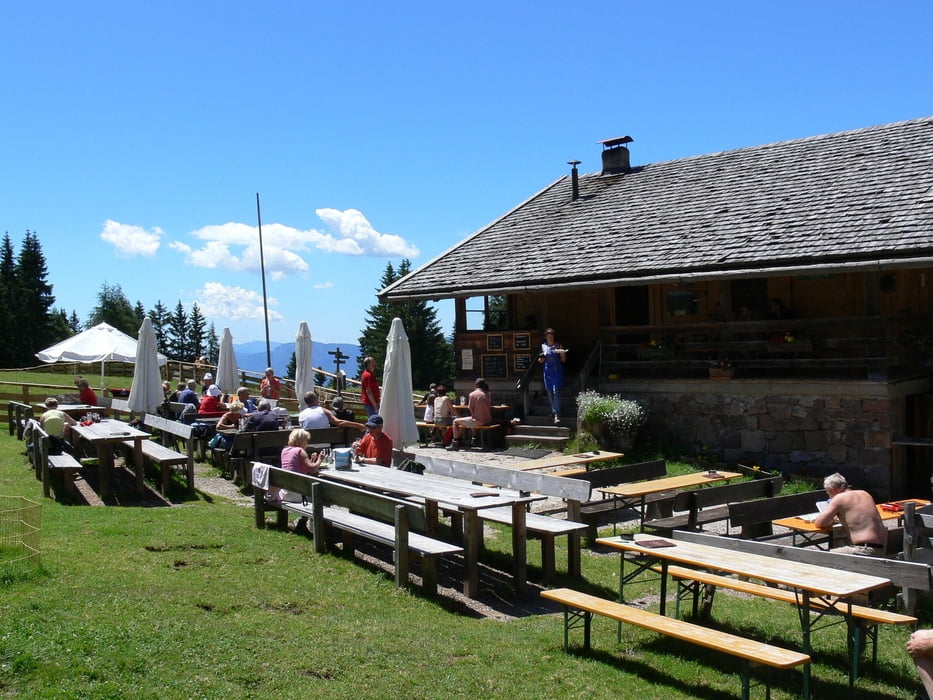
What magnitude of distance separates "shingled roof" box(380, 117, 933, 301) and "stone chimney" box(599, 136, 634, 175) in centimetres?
30

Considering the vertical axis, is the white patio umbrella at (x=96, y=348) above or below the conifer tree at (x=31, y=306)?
below

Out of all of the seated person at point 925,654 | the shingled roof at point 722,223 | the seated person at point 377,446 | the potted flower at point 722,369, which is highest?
the shingled roof at point 722,223

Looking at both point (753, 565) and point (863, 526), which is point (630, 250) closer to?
point (863, 526)

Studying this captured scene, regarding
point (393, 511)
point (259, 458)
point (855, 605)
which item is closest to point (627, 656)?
point (855, 605)

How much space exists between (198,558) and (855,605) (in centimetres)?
532

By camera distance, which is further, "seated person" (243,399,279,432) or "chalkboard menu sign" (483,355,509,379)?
"chalkboard menu sign" (483,355,509,379)

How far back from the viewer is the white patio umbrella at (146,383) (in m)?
→ 14.9

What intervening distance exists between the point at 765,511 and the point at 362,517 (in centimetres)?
399

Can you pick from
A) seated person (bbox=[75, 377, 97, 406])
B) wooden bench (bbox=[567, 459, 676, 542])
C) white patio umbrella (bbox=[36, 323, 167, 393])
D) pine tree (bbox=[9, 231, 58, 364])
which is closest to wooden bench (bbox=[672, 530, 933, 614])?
wooden bench (bbox=[567, 459, 676, 542])

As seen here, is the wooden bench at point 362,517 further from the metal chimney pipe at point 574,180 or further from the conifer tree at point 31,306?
the conifer tree at point 31,306

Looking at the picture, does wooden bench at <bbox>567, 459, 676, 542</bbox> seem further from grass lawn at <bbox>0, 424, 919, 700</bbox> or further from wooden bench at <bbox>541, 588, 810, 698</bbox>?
wooden bench at <bbox>541, 588, 810, 698</bbox>

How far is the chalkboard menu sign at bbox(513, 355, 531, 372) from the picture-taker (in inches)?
680

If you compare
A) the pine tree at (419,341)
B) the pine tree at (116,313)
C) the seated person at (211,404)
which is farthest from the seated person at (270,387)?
the pine tree at (116,313)

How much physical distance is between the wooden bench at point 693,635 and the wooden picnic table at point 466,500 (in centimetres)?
98
